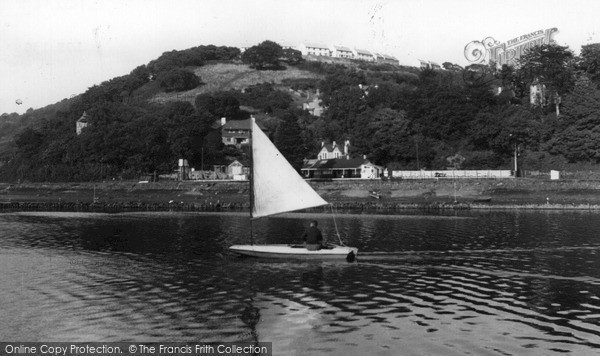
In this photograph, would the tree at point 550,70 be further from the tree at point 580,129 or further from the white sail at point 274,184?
the white sail at point 274,184

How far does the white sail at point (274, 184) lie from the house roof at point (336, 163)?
98.8 metres

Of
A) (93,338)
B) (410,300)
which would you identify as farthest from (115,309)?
(410,300)

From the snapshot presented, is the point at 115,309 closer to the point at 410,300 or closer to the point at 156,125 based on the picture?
the point at 410,300

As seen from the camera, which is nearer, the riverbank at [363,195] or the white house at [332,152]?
the riverbank at [363,195]

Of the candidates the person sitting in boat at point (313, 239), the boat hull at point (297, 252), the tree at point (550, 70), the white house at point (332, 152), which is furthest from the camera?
the white house at point (332, 152)

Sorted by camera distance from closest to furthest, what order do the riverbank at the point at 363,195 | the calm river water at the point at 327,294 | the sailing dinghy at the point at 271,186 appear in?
1. the calm river water at the point at 327,294
2. the sailing dinghy at the point at 271,186
3. the riverbank at the point at 363,195

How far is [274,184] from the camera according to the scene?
43.4 metres

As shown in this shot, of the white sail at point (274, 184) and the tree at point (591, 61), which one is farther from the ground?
the tree at point (591, 61)

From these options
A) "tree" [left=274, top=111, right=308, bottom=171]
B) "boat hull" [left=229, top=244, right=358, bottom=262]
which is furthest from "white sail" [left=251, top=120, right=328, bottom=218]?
"tree" [left=274, top=111, right=308, bottom=171]

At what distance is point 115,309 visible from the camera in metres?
28.1

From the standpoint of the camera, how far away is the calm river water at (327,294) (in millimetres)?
23438

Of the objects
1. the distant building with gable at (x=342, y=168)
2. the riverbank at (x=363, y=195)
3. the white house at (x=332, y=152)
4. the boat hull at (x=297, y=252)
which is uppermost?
the white house at (x=332, y=152)

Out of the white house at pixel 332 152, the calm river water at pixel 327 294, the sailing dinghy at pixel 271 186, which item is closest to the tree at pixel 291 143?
the white house at pixel 332 152

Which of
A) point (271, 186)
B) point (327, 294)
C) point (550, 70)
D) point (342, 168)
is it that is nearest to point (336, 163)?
point (342, 168)
